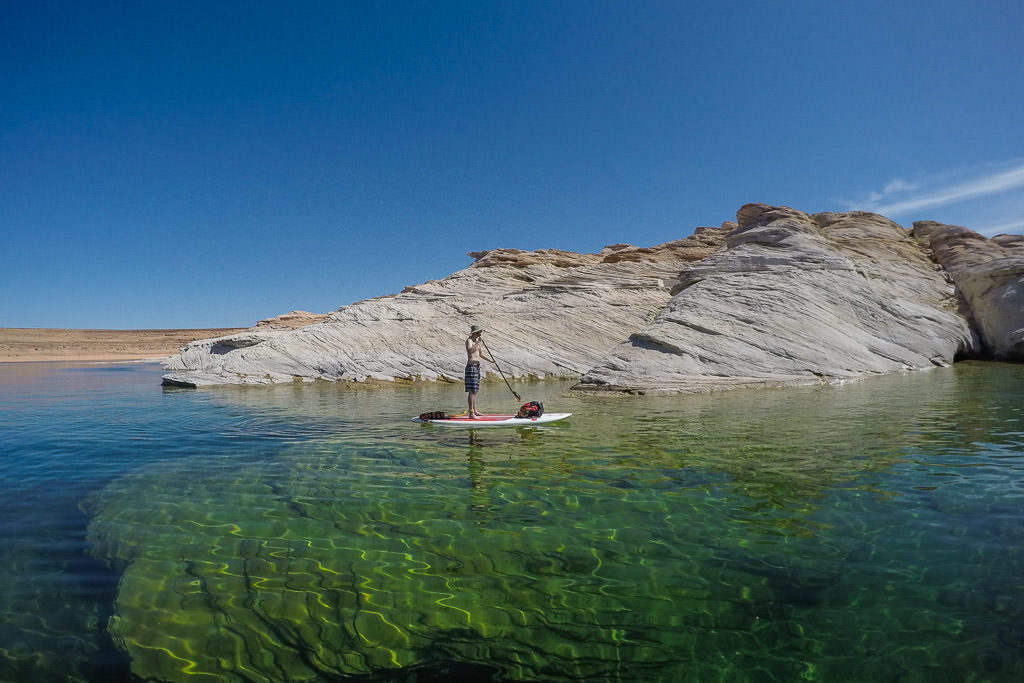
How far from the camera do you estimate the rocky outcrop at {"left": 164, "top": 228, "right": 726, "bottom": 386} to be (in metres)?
30.5

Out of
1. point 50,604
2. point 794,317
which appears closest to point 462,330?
point 794,317

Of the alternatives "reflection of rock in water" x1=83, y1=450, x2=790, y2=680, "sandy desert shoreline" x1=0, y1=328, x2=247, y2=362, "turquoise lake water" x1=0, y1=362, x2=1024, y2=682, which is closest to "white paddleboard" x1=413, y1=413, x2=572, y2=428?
"turquoise lake water" x1=0, y1=362, x2=1024, y2=682

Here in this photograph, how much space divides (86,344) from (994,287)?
120m

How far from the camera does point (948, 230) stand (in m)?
36.8

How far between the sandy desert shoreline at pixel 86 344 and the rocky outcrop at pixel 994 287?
82016 mm

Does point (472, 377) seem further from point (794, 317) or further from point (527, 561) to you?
point (794, 317)

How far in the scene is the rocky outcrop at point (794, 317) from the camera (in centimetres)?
2194

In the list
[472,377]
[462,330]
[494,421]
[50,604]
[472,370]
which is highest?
[462,330]

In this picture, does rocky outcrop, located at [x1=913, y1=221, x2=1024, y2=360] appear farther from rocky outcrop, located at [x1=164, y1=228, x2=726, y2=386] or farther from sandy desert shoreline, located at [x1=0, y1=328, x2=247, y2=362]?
sandy desert shoreline, located at [x1=0, y1=328, x2=247, y2=362]

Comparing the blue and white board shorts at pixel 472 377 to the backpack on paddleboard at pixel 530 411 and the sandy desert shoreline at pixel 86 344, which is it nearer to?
the backpack on paddleboard at pixel 530 411

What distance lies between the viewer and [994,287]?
30.1m

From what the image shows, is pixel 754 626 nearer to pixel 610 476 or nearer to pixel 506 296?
pixel 610 476

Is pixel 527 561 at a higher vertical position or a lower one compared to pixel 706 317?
lower

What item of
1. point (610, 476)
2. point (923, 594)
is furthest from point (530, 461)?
point (923, 594)
